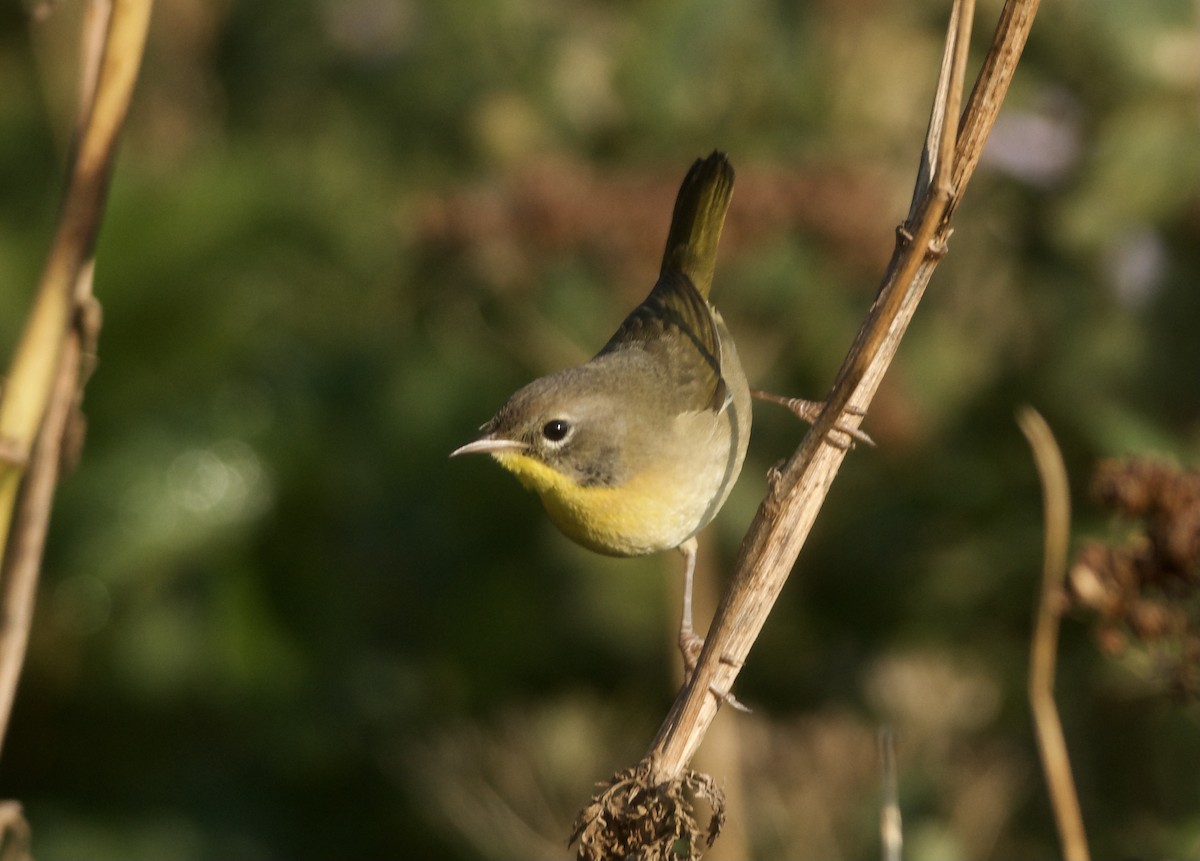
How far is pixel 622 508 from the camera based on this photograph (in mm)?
2115

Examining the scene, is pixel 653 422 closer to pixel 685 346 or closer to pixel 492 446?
pixel 685 346

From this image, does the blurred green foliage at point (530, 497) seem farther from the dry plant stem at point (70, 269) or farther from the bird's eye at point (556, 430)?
the dry plant stem at point (70, 269)

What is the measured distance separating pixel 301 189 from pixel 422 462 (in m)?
1.52

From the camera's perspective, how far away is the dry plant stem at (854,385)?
129 centimetres

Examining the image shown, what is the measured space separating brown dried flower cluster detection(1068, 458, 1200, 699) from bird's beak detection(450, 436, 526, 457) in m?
0.78

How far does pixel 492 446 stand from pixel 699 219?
0.59 metres

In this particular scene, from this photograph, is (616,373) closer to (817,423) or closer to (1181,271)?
(817,423)

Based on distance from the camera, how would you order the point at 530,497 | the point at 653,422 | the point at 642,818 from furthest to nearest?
the point at 530,497 → the point at 653,422 → the point at 642,818

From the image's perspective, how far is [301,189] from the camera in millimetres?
5340

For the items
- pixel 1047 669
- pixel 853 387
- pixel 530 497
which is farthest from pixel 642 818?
pixel 530 497

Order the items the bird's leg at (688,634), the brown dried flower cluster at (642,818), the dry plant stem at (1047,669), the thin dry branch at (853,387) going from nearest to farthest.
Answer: the thin dry branch at (853,387) < the brown dried flower cluster at (642,818) < the dry plant stem at (1047,669) < the bird's leg at (688,634)

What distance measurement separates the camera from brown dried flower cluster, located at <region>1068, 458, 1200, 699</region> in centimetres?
189

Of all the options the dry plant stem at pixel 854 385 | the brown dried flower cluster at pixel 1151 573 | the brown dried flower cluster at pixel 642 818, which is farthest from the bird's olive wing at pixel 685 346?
the brown dried flower cluster at pixel 642 818

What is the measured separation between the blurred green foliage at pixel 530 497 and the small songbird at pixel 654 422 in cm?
80
